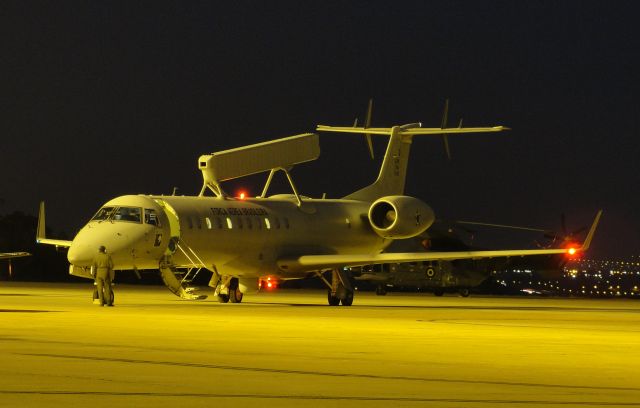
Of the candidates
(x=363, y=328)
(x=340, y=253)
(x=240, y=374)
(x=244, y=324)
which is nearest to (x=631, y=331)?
(x=363, y=328)

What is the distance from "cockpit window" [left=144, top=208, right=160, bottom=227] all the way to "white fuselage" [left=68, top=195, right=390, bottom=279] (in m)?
0.03

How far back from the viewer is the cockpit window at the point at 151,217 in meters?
42.9

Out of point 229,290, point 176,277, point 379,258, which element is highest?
point 379,258

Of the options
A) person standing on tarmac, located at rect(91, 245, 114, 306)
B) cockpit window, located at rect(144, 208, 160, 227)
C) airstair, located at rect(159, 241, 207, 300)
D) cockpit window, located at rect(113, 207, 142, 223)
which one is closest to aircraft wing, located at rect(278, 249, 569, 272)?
airstair, located at rect(159, 241, 207, 300)

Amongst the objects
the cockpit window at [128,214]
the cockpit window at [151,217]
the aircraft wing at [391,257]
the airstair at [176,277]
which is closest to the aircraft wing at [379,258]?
the aircraft wing at [391,257]

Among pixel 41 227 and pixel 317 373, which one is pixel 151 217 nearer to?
pixel 41 227

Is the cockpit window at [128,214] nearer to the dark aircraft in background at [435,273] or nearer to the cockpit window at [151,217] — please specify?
the cockpit window at [151,217]

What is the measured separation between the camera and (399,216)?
164 feet

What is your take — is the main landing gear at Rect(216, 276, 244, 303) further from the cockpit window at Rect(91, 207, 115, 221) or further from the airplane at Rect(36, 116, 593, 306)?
the cockpit window at Rect(91, 207, 115, 221)

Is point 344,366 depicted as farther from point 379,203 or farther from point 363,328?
point 379,203

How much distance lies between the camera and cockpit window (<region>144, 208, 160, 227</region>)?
42938 mm

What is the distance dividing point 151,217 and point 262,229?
17.3 feet

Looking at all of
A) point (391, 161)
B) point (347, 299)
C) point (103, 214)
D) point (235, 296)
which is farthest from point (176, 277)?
point (391, 161)

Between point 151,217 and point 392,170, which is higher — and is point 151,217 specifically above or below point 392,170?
below
